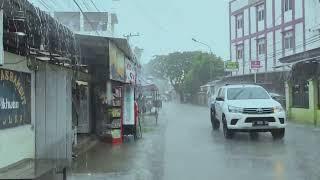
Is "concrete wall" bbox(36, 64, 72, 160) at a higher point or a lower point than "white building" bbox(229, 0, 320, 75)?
lower

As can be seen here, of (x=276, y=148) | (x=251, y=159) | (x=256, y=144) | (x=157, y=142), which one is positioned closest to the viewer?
(x=251, y=159)

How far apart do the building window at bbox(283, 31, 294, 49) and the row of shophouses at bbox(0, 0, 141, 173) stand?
95.0ft

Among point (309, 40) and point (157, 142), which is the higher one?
point (309, 40)

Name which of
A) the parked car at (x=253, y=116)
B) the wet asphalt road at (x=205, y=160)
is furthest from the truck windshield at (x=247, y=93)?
the wet asphalt road at (x=205, y=160)

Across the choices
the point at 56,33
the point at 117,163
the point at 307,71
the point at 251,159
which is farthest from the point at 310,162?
the point at 307,71

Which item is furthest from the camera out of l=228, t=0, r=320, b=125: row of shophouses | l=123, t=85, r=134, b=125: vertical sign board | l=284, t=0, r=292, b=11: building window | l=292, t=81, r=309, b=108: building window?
l=284, t=0, r=292, b=11: building window

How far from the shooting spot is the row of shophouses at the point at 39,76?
8.73m

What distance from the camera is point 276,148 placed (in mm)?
15656

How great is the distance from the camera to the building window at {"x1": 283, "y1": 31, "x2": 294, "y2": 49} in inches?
1737

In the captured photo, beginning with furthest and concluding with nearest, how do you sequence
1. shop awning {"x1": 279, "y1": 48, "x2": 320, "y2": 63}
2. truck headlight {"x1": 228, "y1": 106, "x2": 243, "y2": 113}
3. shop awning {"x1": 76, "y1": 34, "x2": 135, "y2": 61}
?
shop awning {"x1": 279, "y1": 48, "x2": 320, "y2": 63}
truck headlight {"x1": 228, "y1": 106, "x2": 243, "y2": 113}
shop awning {"x1": 76, "y1": 34, "x2": 135, "y2": 61}

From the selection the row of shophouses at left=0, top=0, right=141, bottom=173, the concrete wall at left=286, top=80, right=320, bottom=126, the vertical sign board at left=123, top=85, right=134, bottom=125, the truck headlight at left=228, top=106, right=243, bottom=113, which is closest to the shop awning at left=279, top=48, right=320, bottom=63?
the concrete wall at left=286, top=80, right=320, bottom=126

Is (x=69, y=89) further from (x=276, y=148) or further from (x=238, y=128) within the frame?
(x=238, y=128)

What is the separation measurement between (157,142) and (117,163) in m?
5.38

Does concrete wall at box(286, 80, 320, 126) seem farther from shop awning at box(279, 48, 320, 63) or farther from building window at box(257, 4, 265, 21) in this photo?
building window at box(257, 4, 265, 21)
